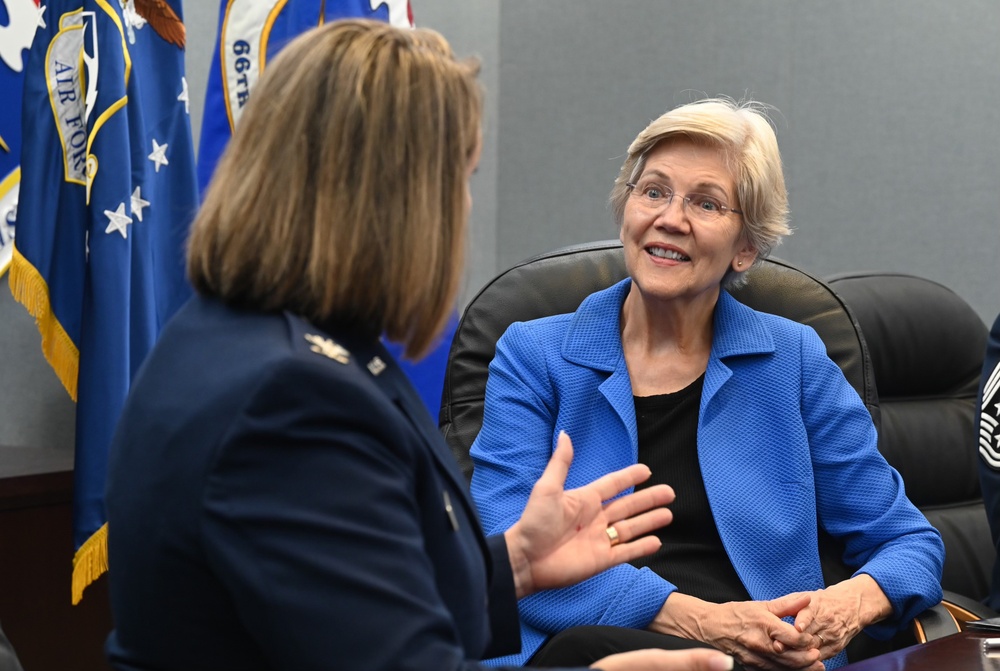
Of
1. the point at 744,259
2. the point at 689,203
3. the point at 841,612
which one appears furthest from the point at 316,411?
the point at 744,259

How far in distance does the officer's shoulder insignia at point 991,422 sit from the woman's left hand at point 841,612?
373mm

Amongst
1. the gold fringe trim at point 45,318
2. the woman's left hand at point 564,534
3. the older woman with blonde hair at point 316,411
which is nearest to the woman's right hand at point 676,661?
the older woman with blonde hair at point 316,411

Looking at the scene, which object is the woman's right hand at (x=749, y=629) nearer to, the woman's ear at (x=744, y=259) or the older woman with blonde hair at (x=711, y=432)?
the older woman with blonde hair at (x=711, y=432)

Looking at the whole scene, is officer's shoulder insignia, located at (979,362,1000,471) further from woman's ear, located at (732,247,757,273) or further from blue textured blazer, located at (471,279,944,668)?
woman's ear, located at (732,247,757,273)

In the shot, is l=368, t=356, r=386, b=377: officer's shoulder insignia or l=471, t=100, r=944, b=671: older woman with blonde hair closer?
l=368, t=356, r=386, b=377: officer's shoulder insignia

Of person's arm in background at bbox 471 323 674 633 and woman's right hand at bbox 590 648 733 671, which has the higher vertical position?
woman's right hand at bbox 590 648 733 671

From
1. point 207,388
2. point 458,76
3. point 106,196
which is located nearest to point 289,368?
point 207,388

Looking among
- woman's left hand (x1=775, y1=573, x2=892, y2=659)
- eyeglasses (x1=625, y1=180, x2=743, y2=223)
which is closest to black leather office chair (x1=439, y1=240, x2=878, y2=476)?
eyeglasses (x1=625, y1=180, x2=743, y2=223)

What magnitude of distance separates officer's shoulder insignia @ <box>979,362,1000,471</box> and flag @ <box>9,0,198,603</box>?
71.6 inches

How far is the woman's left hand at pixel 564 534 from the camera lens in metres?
1.24

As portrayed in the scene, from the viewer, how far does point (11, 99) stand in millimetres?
2865

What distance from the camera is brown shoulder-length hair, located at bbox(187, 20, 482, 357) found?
987 millimetres

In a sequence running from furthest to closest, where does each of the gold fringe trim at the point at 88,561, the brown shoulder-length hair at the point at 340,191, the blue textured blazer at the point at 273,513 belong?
the gold fringe trim at the point at 88,561 < the brown shoulder-length hair at the point at 340,191 < the blue textured blazer at the point at 273,513

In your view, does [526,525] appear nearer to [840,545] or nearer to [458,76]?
[458,76]
